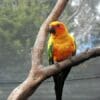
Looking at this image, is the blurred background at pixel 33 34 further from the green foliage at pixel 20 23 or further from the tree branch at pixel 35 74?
the tree branch at pixel 35 74

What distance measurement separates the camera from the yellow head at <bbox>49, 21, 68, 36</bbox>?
1.28 m

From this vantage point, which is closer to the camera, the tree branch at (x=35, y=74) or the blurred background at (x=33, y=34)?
the tree branch at (x=35, y=74)

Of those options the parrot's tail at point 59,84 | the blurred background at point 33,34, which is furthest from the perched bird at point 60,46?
the blurred background at point 33,34

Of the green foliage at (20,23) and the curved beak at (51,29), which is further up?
the curved beak at (51,29)

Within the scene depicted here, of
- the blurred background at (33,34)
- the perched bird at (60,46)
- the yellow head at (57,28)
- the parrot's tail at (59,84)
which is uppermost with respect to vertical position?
the yellow head at (57,28)

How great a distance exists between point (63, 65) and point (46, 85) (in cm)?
66

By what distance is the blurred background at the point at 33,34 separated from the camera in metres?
1.71

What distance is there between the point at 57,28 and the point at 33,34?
0.44 meters

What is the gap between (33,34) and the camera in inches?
68.9

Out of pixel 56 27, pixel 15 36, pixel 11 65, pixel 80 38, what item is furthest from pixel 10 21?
pixel 56 27

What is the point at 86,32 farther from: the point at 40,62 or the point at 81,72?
the point at 40,62

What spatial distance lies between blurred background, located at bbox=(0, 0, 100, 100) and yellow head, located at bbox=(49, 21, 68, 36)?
1.11 ft

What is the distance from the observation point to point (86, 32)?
1.75m

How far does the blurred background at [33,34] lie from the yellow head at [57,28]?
34 centimetres
